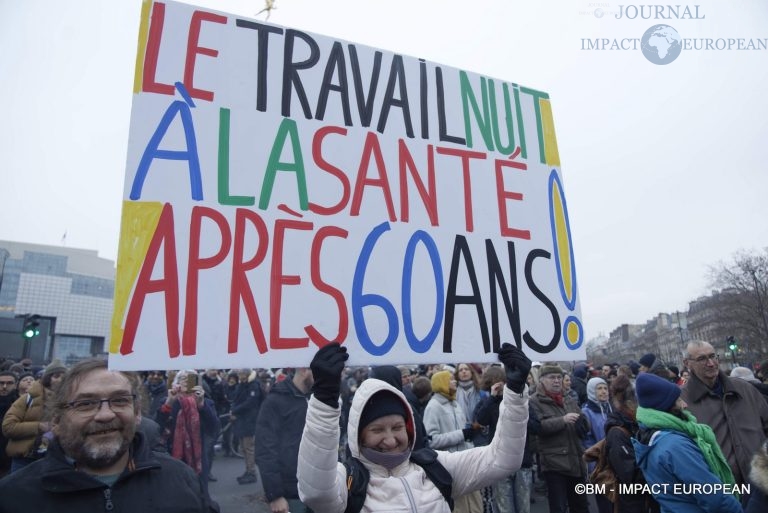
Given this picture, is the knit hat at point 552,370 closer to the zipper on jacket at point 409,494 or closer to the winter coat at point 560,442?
the winter coat at point 560,442

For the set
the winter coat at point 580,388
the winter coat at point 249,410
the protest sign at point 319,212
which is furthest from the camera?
the winter coat at point 249,410

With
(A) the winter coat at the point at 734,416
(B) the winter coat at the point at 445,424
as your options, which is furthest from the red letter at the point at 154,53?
(A) the winter coat at the point at 734,416

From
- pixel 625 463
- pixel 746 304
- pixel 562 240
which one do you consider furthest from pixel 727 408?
pixel 746 304

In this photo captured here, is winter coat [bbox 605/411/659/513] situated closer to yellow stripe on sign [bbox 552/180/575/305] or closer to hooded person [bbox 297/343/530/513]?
yellow stripe on sign [bbox 552/180/575/305]

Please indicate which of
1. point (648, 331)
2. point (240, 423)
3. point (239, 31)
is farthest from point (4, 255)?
point (648, 331)

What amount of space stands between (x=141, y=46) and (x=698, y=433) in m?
3.52

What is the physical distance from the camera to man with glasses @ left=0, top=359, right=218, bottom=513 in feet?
5.11

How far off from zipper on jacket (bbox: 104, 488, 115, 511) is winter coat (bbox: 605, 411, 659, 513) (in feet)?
10.0

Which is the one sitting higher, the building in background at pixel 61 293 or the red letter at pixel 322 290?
the building in background at pixel 61 293

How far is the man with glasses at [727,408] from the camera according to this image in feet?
11.0

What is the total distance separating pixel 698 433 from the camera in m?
2.83

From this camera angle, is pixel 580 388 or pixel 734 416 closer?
pixel 734 416

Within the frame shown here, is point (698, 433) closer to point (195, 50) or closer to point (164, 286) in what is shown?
point (164, 286)

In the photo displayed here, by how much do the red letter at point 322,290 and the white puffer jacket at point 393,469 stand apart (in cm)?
28
